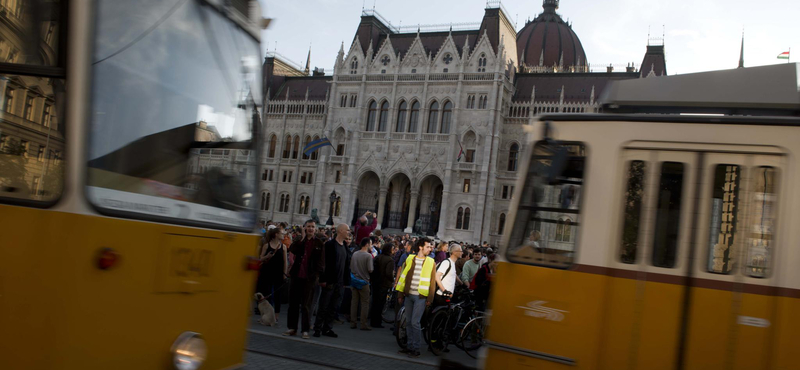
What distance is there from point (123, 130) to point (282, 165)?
50529mm

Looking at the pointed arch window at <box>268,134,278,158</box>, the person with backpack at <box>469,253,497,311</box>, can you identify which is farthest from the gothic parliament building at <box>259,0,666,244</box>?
the person with backpack at <box>469,253,497,311</box>

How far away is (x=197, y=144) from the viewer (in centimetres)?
325

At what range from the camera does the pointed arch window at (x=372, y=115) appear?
4706cm

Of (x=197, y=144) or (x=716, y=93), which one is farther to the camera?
(x=716, y=93)

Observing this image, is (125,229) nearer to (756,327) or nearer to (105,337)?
(105,337)

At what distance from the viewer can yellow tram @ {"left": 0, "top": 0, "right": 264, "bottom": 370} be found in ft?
8.23

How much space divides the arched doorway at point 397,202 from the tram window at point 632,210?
42.3 m

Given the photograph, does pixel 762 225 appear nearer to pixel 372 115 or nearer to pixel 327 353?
pixel 327 353

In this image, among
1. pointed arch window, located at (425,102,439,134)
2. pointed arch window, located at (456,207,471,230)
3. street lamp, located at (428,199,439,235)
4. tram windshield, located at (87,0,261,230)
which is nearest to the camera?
tram windshield, located at (87,0,261,230)

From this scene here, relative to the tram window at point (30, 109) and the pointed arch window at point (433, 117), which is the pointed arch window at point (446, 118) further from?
the tram window at point (30, 109)

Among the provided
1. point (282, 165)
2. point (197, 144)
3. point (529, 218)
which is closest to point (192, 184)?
point (197, 144)

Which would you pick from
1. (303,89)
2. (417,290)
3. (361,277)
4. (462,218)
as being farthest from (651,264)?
(303,89)

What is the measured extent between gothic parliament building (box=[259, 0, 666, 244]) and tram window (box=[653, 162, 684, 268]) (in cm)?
3775

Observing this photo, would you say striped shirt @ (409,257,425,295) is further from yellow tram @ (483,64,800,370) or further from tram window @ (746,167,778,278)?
tram window @ (746,167,778,278)
